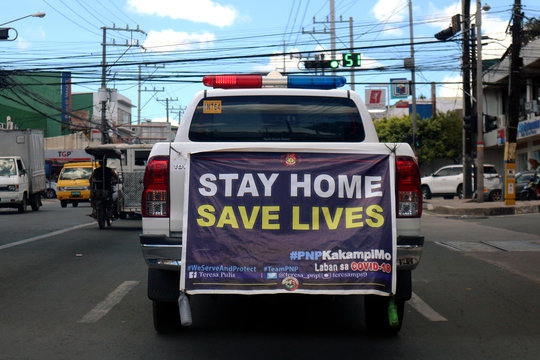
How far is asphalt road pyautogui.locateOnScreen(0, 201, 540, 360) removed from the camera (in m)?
5.29

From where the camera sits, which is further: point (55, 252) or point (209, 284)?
point (55, 252)

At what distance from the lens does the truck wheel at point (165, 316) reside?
558cm

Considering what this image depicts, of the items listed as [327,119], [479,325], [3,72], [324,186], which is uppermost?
[3,72]

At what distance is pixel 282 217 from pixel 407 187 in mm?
985

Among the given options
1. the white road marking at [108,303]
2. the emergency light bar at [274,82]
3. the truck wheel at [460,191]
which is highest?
the emergency light bar at [274,82]

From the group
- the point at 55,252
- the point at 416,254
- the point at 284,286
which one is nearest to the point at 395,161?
the point at 416,254

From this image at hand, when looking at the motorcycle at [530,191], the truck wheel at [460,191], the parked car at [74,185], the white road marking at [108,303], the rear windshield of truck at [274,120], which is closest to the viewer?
the rear windshield of truck at [274,120]

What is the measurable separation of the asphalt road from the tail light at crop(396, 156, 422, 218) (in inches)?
42.0

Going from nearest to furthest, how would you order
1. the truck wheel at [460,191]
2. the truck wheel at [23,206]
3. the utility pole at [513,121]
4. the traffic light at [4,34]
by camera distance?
the utility pole at [513,121] → the traffic light at [4,34] → the truck wheel at [23,206] → the truck wheel at [460,191]

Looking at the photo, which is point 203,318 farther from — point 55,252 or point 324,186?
point 55,252

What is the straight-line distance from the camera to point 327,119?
6352 millimetres

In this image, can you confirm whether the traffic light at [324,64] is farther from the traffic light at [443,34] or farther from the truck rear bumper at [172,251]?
the truck rear bumper at [172,251]

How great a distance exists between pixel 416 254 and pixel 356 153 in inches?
34.4

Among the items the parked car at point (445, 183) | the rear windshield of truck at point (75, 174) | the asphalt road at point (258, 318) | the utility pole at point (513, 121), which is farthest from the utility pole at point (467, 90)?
the asphalt road at point (258, 318)
